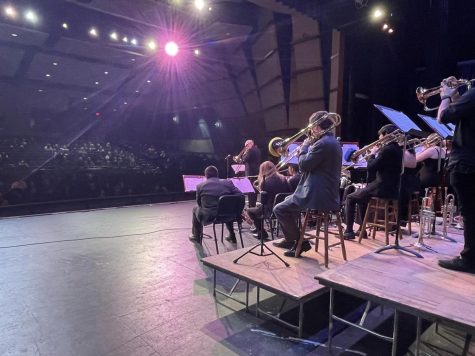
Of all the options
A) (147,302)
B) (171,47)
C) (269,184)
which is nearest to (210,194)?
(269,184)

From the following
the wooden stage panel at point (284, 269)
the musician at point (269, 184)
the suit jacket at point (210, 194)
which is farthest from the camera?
the musician at point (269, 184)

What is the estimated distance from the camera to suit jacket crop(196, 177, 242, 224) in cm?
432

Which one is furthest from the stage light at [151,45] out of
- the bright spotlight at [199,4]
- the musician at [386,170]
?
the musician at [386,170]

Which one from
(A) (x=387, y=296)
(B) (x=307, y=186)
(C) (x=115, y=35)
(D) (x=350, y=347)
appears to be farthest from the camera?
(C) (x=115, y=35)

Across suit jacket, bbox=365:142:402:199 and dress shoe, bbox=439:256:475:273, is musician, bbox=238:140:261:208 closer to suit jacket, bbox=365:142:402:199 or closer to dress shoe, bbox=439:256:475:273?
suit jacket, bbox=365:142:402:199

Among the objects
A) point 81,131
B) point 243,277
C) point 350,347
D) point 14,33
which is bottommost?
point 350,347

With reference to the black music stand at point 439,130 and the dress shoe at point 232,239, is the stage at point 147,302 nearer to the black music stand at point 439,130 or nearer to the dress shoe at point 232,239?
the black music stand at point 439,130

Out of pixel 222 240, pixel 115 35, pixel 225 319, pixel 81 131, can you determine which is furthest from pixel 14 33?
pixel 225 319

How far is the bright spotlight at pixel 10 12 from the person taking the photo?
706 cm

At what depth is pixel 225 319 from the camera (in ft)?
8.67

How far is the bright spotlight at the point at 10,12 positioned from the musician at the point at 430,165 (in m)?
8.57

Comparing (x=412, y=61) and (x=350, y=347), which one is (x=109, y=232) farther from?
(x=412, y=61)

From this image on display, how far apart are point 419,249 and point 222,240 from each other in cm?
275

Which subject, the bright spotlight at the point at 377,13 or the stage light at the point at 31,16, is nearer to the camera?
the bright spotlight at the point at 377,13
